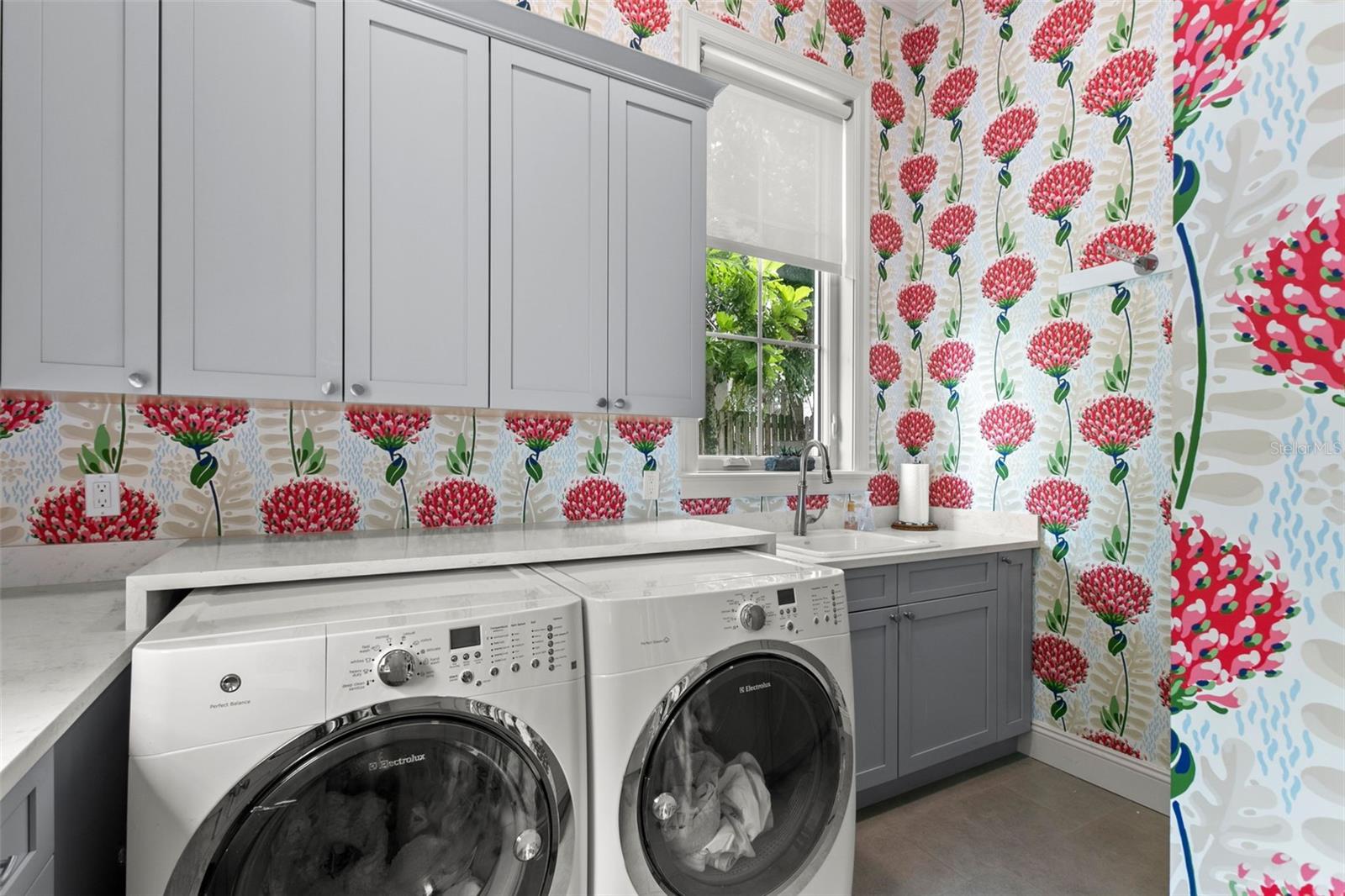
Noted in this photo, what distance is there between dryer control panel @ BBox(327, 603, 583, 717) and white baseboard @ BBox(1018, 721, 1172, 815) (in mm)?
2139

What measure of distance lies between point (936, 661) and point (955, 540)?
52 centimetres

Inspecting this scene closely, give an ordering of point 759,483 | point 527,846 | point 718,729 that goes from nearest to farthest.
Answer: point 527,846 → point 718,729 → point 759,483

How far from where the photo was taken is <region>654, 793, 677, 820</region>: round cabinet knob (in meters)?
1.40

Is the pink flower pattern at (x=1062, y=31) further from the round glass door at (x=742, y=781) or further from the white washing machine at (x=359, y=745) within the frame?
the white washing machine at (x=359, y=745)

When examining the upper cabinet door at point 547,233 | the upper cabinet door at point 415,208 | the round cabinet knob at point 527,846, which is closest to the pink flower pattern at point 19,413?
the upper cabinet door at point 415,208

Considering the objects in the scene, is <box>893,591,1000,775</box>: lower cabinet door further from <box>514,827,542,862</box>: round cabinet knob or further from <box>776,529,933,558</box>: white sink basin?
<box>514,827,542,862</box>: round cabinet knob

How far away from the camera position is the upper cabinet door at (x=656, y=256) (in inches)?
78.6

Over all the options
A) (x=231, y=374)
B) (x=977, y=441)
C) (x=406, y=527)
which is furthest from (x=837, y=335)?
(x=231, y=374)

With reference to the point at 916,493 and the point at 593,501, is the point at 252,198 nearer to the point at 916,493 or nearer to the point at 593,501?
the point at 593,501

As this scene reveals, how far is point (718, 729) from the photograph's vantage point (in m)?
1.49

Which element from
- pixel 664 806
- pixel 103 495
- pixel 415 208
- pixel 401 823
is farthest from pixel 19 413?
pixel 664 806

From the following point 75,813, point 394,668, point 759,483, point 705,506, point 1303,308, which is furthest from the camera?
point 759,483

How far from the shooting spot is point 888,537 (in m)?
2.75

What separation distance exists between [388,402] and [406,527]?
0.53 m
